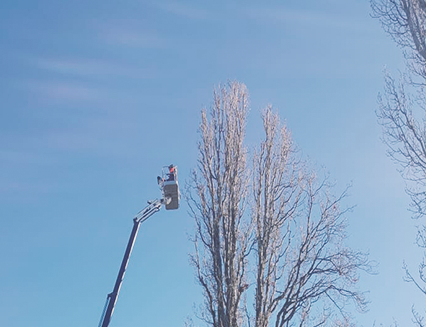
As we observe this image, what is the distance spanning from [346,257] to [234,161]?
2.44 m

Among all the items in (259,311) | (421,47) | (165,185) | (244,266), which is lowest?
(259,311)

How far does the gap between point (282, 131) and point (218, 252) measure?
245 cm

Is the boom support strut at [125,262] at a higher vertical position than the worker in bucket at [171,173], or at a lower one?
lower

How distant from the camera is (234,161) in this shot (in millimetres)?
10547

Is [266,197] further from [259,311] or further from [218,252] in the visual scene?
[259,311]

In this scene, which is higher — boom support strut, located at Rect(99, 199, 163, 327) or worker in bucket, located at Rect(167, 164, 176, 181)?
worker in bucket, located at Rect(167, 164, 176, 181)

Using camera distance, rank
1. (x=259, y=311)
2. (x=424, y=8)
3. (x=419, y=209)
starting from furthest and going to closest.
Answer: (x=259, y=311)
(x=424, y=8)
(x=419, y=209)

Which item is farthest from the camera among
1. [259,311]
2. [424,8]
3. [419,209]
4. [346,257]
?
[346,257]

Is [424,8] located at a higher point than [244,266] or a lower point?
higher

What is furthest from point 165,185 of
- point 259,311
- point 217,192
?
point 259,311

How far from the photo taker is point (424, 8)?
8320mm

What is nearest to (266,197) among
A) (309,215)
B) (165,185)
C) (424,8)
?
(309,215)

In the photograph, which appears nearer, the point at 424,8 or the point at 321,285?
the point at 424,8

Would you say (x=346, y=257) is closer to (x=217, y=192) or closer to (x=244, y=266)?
(x=244, y=266)
